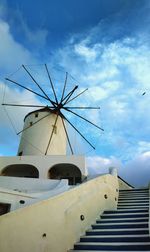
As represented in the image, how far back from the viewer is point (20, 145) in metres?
22.9

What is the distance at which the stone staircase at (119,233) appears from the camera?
593cm

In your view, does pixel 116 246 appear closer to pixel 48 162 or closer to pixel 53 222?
pixel 53 222

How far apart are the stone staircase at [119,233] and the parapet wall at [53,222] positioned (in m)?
0.29

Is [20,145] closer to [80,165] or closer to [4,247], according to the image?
[80,165]

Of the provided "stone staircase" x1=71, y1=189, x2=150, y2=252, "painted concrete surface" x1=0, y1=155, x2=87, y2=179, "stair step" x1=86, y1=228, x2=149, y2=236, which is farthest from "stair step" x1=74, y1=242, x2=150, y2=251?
"painted concrete surface" x1=0, y1=155, x2=87, y2=179

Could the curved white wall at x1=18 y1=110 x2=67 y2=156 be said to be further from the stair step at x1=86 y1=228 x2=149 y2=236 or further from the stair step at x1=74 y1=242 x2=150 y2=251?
the stair step at x1=74 y1=242 x2=150 y2=251

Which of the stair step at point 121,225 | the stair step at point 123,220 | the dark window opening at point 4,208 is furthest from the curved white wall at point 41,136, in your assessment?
the stair step at point 121,225

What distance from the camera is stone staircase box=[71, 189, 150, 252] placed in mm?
5926

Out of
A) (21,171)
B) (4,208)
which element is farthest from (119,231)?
(21,171)

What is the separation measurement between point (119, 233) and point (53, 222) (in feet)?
6.42

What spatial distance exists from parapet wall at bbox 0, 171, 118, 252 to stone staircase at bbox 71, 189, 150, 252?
0.97 feet

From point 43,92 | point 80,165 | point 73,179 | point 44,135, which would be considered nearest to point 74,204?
point 80,165

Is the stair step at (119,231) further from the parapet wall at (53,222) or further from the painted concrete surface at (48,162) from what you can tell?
the painted concrete surface at (48,162)

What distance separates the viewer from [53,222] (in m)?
5.88
